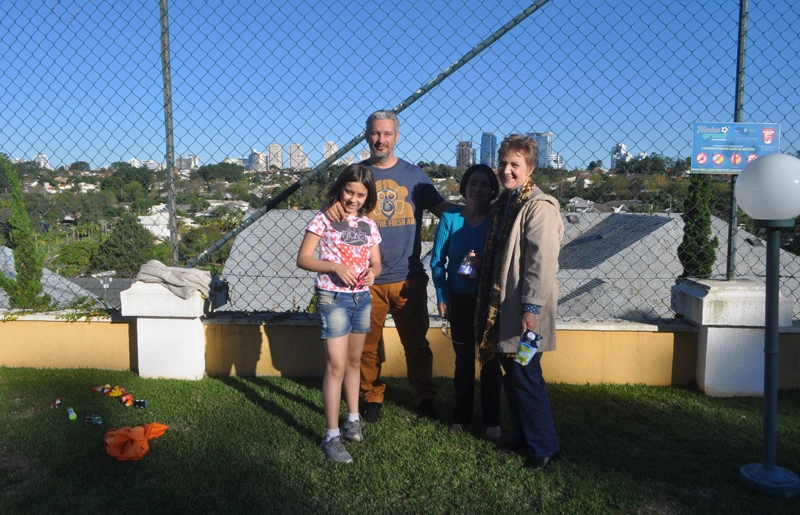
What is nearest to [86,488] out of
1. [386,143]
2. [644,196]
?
[386,143]

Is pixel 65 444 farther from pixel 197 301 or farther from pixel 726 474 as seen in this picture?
pixel 726 474

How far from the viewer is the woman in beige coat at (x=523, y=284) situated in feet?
9.75

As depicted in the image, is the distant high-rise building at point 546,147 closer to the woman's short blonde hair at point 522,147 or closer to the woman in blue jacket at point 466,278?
the woman in blue jacket at point 466,278

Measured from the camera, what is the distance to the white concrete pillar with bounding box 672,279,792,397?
4.07 meters

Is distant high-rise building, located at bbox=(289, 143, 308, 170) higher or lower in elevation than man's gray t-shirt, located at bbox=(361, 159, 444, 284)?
higher

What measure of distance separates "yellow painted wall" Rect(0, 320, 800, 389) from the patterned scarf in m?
1.18

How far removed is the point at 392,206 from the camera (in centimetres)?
372

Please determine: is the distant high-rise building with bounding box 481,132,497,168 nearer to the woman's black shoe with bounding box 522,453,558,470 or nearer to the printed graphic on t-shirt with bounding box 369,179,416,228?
the printed graphic on t-shirt with bounding box 369,179,416,228

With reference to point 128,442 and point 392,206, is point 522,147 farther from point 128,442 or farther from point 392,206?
point 128,442

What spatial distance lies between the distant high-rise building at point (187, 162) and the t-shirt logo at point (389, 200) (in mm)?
1561

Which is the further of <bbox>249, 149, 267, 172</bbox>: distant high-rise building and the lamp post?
<bbox>249, 149, 267, 172</bbox>: distant high-rise building

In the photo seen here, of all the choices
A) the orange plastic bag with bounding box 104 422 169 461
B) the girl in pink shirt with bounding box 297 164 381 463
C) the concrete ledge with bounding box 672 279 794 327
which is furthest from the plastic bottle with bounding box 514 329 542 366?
the orange plastic bag with bounding box 104 422 169 461

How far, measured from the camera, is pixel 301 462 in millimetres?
3256

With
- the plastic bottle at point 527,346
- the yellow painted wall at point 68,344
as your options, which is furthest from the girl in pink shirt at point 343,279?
the yellow painted wall at point 68,344
